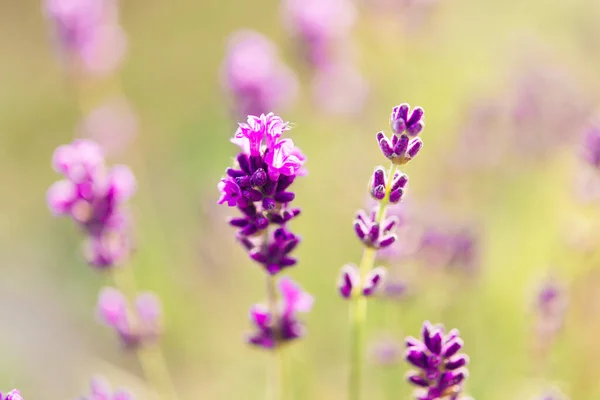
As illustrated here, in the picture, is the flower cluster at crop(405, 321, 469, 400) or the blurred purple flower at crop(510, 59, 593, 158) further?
the blurred purple flower at crop(510, 59, 593, 158)

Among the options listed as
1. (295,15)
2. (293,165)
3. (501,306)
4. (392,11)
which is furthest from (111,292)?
(392,11)

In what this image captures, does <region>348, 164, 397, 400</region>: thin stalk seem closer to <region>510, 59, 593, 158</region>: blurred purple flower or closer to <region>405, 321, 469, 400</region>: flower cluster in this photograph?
<region>405, 321, 469, 400</region>: flower cluster

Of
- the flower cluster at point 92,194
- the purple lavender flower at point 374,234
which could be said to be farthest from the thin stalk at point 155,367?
the purple lavender flower at point 374,234

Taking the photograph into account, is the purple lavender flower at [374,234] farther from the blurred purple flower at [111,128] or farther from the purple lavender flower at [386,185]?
the blurred purple flower at [111,128]

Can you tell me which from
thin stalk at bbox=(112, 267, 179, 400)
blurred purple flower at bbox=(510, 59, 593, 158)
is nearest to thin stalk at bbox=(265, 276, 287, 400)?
thin stalk at bbox=(112, 267, 179, 400)

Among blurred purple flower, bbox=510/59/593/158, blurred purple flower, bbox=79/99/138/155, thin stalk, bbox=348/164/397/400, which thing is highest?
blurred purple flower, bbox=79/99/138/155

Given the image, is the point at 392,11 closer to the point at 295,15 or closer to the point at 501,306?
the point at 295,15
